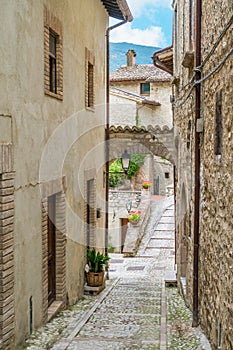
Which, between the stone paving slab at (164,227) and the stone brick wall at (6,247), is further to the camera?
the stone paving slab at (164,227)

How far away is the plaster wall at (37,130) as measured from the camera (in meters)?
5.79

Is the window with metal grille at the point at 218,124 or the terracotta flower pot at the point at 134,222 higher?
the window with metal grille at the point at 218,124

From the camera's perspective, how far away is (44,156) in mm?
7176

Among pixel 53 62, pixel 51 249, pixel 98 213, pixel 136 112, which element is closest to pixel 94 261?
pixel 98 213

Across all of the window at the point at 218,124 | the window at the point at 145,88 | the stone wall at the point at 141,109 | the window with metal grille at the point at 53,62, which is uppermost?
the window at the point at 145,88

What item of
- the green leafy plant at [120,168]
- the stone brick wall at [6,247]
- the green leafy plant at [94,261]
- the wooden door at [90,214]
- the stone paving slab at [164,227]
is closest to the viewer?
the stone brick wall at [6,247]

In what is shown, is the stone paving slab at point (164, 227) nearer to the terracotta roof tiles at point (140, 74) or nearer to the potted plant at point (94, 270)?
the terracotta roof tiles at point (140, 74)

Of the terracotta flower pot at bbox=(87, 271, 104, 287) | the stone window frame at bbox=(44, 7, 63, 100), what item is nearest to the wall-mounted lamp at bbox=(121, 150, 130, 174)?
the terracotta flower pot at bbox=(87, 271, 104, 287)

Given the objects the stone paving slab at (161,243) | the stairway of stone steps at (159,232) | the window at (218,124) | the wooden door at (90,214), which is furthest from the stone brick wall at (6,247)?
the stone paving slab at (161,243)

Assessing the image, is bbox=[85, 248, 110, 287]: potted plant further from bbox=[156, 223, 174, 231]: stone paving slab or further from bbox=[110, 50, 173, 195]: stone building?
bbox=[110, 50, 173, 195]: stone building

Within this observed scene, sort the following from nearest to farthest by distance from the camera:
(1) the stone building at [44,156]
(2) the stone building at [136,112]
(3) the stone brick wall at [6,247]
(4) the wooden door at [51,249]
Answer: (3) the stone brick wall at [6,247] → (1) the stone building at [44,156] → (4) the wooden door at [51,249] → (2) the stone building at [136,112]

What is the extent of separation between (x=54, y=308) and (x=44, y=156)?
268 centimetres

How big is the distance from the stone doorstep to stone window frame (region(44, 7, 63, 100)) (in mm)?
3539

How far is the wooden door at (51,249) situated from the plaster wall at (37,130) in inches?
20.7
